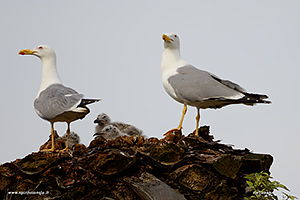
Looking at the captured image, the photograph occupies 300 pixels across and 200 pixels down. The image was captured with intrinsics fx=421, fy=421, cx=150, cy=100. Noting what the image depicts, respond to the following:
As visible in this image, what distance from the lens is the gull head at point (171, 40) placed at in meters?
6.50

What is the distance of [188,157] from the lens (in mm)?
5223

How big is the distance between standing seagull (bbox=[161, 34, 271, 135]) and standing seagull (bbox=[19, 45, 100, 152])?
123 centimetres

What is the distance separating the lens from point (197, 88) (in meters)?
5.92

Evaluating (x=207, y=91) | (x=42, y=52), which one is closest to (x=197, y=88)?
(x=207, y=91)

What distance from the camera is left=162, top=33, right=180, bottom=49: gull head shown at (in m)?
6.50

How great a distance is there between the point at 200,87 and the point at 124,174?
172cm

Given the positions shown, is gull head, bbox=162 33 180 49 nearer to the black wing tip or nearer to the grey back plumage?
the grey back plumage

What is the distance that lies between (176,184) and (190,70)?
1915 mm

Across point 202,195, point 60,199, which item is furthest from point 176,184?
point 60,199

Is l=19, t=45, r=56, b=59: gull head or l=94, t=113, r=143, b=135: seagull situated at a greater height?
l=19, t=45, r=56, b=59: gull head

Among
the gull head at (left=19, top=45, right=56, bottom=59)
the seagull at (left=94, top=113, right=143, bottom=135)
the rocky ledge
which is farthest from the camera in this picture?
the seagull at (left=94, top=113, right=143, bottom=135)

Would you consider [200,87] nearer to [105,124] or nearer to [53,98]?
[53,98]

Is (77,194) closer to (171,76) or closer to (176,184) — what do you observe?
(176,184)

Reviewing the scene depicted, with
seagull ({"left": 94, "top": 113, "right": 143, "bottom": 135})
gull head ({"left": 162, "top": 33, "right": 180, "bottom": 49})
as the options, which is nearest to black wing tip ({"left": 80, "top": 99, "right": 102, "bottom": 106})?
gull head ({"left": 162, "top": 33, "right": 180, "bottom": 49})
